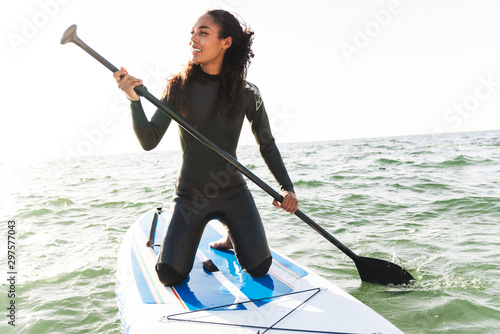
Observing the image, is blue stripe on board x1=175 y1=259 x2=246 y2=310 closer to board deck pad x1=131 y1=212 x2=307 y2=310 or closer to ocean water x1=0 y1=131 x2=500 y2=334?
board deck pad x1=131 y1=212 x2=307 y2=310

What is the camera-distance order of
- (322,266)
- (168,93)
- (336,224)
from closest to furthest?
(168,93) → (322,266) → (336,224)

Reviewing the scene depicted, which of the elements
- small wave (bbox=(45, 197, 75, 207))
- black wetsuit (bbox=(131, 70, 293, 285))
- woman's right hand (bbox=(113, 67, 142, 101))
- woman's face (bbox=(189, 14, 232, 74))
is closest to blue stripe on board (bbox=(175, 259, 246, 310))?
black wetsuit (bbox=(131, 70, 293, 285))

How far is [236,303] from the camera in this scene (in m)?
2.49

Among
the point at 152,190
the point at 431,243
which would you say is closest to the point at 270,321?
the point at 431,243

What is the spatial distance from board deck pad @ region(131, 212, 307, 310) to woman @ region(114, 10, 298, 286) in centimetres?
11

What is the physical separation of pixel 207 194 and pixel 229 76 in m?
0.95

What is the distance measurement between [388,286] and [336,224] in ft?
8.12

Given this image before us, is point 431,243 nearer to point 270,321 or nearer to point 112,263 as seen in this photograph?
point 270,321

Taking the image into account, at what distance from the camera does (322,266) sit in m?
4.26

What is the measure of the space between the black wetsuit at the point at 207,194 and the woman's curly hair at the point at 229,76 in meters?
0.05

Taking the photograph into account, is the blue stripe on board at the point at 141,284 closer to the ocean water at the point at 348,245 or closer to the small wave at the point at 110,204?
the ocean water at the point at 348,245

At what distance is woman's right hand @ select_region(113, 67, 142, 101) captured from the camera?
2.35 m

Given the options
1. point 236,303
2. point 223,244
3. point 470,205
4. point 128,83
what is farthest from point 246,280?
point 470,205

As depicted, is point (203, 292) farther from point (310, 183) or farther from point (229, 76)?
point (310, 183)
